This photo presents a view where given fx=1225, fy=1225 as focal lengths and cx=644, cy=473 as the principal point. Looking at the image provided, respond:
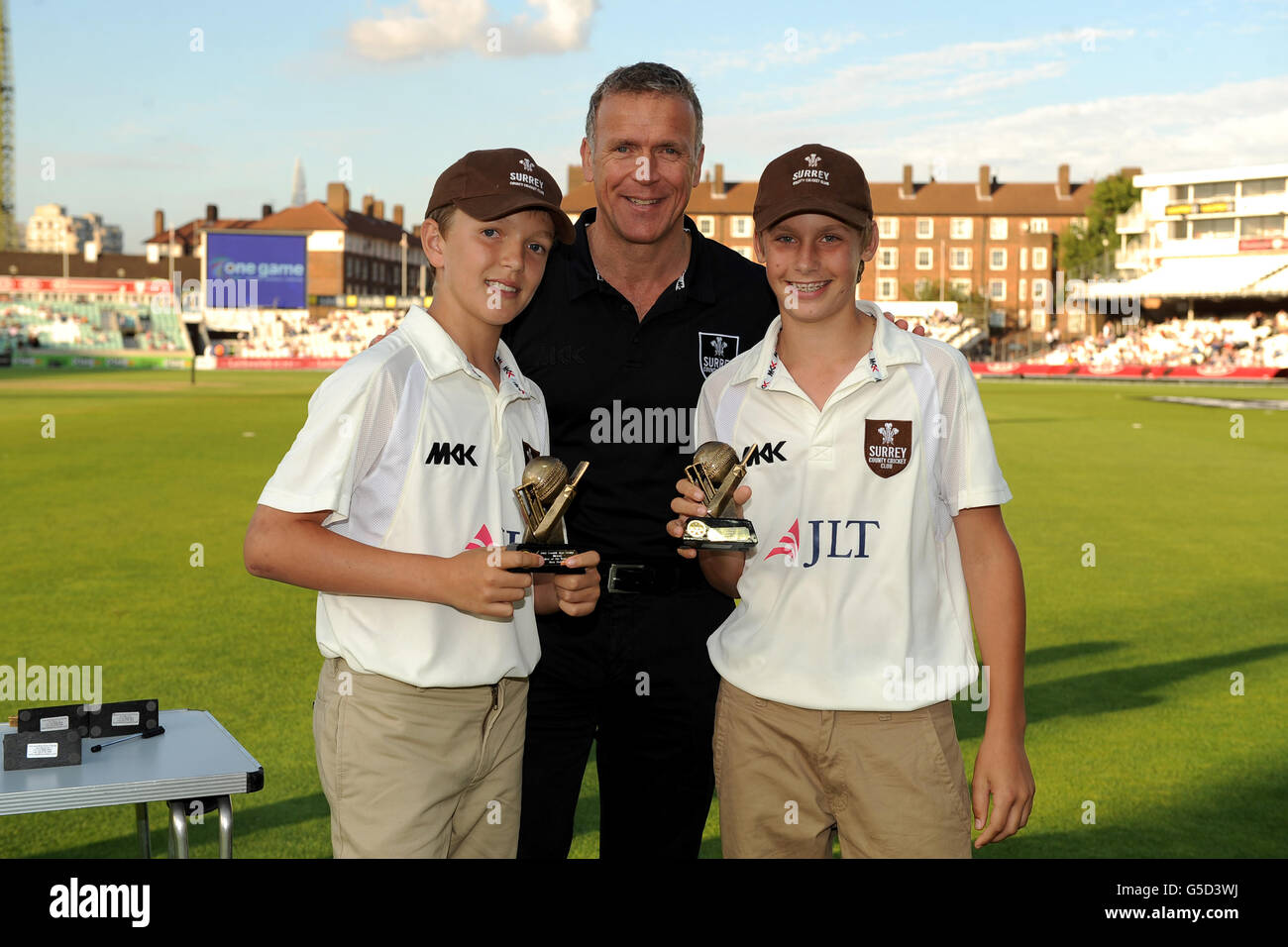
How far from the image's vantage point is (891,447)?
323 centimetres

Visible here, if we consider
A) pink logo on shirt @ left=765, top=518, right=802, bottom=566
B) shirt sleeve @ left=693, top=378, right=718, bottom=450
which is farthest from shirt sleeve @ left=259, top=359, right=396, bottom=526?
pink logo on shirt @ left=765, top=518, right=802, bottom=566

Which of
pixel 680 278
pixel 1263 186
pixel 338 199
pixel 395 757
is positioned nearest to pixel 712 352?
pixel 680 278

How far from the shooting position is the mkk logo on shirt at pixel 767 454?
131 inches

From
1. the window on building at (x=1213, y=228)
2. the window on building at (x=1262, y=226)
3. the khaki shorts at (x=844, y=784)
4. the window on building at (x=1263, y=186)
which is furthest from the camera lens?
the window on building at (x=1213, y=228)

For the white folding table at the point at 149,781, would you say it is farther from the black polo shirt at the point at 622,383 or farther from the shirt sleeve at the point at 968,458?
the shirt sleeve at the point at 968,458

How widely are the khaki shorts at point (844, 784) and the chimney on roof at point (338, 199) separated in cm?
13555

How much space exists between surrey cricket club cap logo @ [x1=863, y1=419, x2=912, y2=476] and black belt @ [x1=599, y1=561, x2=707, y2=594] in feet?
3.83

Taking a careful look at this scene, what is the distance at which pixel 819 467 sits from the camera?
3.28 m

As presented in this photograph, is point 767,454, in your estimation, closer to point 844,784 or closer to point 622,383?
point 844,784

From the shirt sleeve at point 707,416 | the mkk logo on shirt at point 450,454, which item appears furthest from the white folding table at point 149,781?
the shirt sleeve at point 707,416

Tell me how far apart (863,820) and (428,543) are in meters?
1.33

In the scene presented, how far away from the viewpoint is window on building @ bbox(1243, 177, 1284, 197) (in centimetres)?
9594
